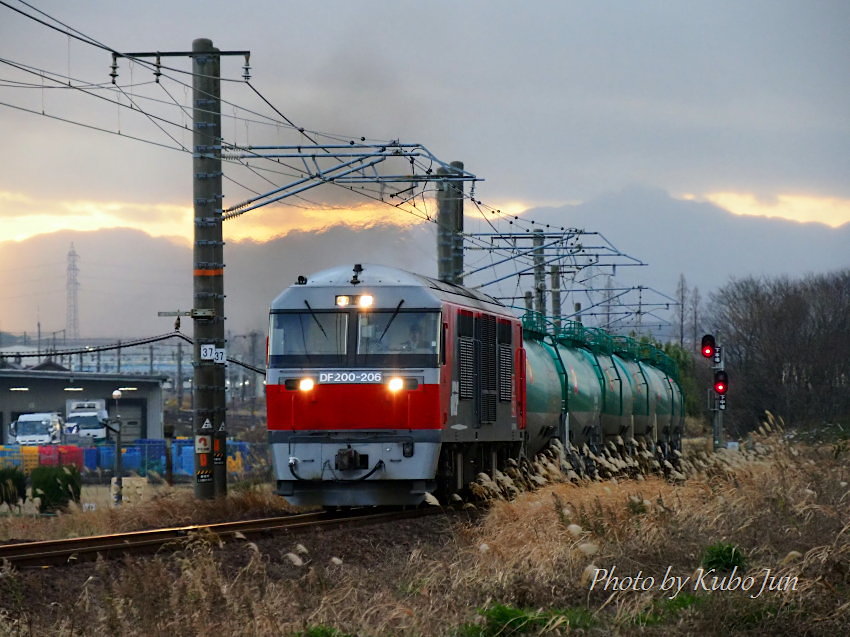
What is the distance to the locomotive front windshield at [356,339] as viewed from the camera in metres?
18.1

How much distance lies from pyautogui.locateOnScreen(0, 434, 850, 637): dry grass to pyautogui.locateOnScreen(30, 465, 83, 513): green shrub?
17.3 metres

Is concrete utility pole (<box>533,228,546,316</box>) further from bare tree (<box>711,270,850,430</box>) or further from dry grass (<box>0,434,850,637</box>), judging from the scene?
dry grass (<box>0,434,850,637</box>)

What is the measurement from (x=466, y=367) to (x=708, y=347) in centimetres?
1186

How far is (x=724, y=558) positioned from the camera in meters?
10.4

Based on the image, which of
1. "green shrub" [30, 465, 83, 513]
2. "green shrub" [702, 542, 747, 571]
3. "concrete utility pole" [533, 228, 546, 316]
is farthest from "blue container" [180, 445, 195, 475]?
"green shrub" [702, 542, 747, 571]

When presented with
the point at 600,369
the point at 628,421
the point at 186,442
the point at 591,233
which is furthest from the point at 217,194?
the point at 186,442

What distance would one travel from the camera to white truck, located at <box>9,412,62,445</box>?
64.6 meters

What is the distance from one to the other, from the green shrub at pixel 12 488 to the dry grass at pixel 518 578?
1293cm

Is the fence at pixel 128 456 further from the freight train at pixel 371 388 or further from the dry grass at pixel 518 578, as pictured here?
the dry grass at pixel 518 578

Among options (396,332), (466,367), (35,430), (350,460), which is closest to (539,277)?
(466,367)

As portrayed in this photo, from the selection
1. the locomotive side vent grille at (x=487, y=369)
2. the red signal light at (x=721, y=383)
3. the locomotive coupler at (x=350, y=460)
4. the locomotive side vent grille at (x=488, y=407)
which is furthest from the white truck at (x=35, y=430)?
the locomotive coupler at (x=350, y=460)

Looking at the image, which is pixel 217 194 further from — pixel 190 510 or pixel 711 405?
pixel 711 405

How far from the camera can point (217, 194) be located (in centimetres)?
2214

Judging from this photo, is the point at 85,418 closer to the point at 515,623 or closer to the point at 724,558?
the point at 724,558
